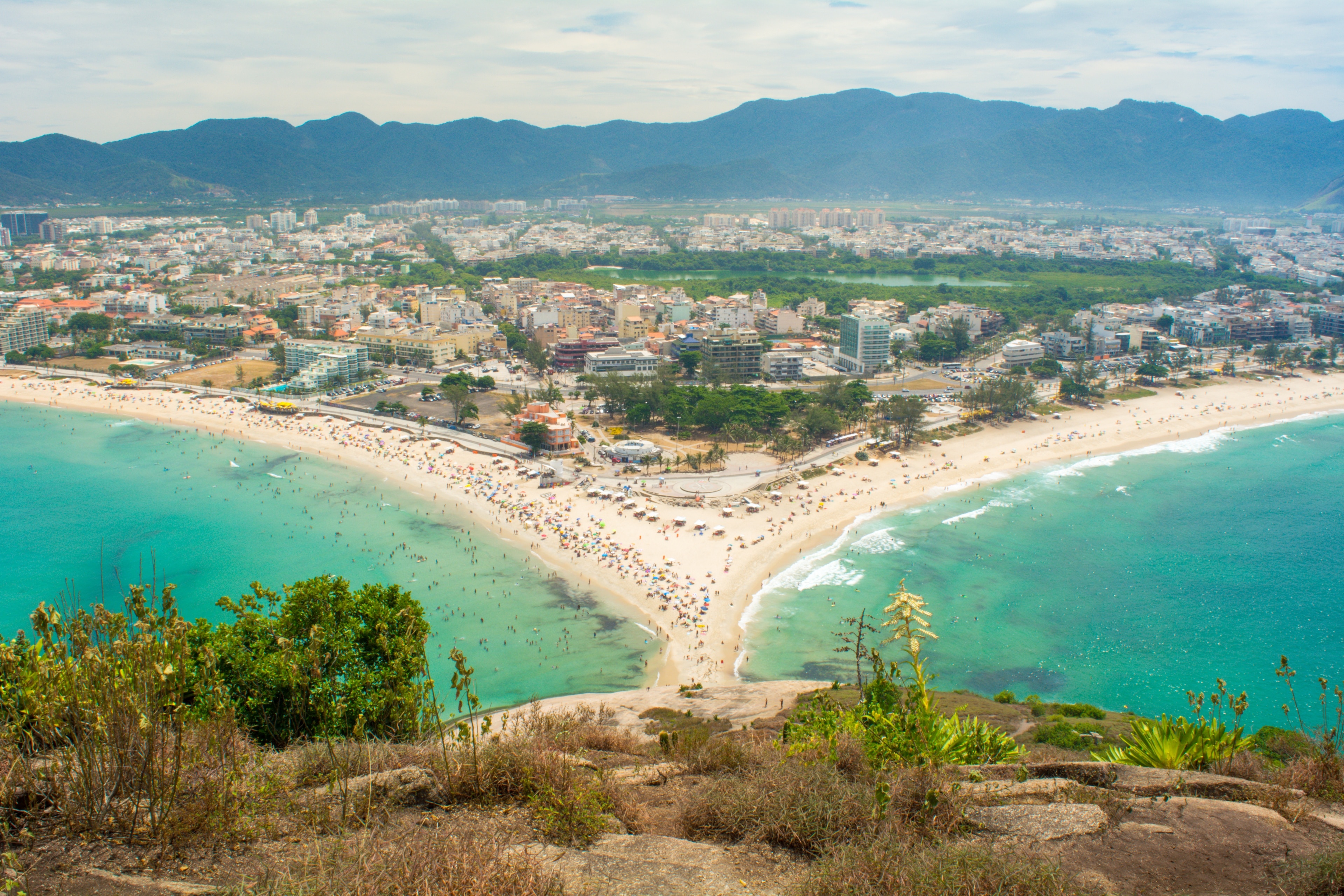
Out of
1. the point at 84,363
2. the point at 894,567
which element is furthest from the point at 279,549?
the point at 84,363

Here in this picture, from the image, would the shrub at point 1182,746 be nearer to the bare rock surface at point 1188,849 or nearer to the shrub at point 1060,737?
the bare rock surface at point 1188,849

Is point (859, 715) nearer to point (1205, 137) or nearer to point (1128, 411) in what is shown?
point (1128, 411)

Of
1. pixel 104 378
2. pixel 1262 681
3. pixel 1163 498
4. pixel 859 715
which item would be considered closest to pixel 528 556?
pixel 859 715

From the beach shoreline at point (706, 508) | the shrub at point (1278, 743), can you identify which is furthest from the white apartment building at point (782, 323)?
the shrub at point (1278, 743)

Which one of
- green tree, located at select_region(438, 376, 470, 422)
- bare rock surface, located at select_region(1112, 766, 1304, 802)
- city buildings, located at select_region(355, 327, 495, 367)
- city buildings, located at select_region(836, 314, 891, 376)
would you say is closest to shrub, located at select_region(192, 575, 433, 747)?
bare rock surface, located at select_region(1112, 766, 1304, 802)

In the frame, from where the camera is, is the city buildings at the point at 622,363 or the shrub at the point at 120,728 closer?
the shrub at the point at 120,728

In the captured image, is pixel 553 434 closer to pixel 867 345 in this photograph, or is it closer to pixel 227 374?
pixel 867 345
